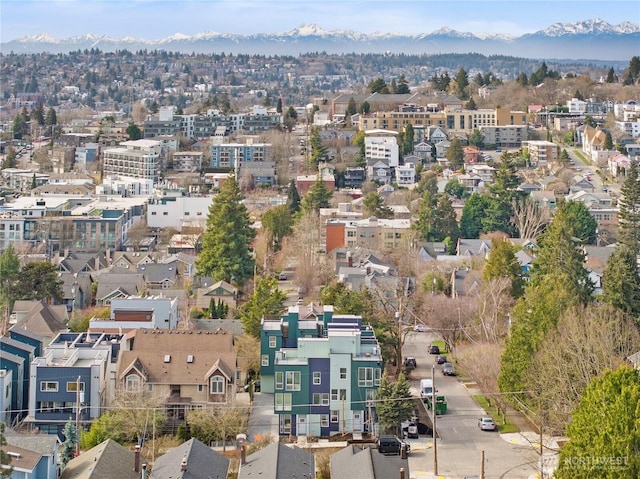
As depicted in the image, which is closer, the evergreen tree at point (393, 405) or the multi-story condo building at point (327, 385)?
the evergreen tree at point (393, 405)

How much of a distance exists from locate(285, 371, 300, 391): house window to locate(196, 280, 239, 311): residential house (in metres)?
7.76

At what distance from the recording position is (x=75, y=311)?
2355 centimetres

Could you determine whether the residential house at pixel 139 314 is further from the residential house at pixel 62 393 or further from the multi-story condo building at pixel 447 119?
the multi-story condo building at pixel 447 119

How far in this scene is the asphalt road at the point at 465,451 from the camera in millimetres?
14555

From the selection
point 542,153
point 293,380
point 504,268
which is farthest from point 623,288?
point 542,153

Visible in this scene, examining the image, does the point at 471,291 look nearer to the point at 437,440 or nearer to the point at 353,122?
the point at 437,440

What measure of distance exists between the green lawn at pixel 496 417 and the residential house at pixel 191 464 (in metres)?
4.39

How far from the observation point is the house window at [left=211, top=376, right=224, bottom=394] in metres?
16.9

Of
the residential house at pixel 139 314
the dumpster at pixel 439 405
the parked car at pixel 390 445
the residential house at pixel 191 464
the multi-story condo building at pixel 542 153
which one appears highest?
the multi-story condo building at pixel 542 153

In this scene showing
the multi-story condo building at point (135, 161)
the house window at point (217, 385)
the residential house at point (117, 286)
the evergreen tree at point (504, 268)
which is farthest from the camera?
the multi-story condo building at point (135, 161)

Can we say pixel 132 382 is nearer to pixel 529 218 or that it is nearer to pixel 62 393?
pixel 62 393

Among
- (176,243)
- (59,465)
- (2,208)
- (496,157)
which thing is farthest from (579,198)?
(59,465)

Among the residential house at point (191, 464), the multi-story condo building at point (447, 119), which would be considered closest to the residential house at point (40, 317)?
the residential house at point (191, 464)

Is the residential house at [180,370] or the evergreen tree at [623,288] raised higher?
the evergreen tree at [623,288]
